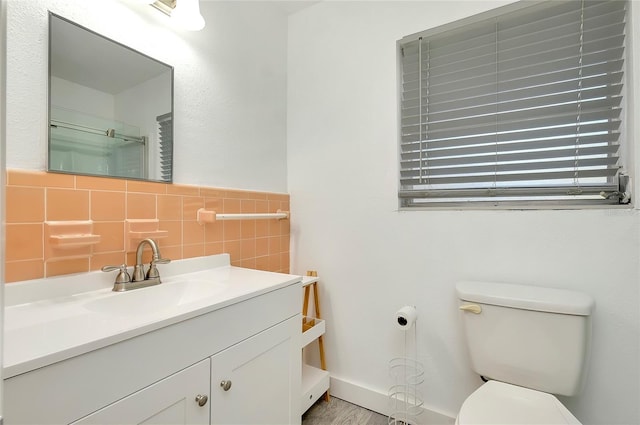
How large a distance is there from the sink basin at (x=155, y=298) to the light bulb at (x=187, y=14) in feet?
3.55

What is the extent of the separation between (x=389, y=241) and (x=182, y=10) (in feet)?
4.68

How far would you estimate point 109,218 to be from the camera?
107cm

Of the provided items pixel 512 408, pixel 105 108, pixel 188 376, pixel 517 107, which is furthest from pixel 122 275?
pixel 517 107

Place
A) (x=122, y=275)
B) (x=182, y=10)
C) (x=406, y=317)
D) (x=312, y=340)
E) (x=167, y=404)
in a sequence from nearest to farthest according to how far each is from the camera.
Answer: (x=167, y=404)
(x=122, y=275)
(x=182, y=10)
(x=406, y=317)
(x=312, y=340)

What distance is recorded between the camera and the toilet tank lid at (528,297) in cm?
106

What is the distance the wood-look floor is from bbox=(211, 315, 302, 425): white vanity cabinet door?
0.31 metres

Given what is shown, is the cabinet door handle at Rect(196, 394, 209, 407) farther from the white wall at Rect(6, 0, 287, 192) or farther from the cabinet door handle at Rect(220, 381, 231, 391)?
the white wall at Rect(6, 0, 287, 192)

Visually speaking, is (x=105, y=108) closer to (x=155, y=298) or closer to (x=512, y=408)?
(x=155, y=298)

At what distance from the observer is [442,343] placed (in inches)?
56.9

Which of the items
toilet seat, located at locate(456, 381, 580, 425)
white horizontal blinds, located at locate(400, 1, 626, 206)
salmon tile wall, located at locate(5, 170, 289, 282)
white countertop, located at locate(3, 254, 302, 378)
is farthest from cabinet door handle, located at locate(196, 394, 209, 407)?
white horizontal blinds, located at locate(400, 1, 626, 206)

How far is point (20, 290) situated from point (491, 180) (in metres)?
1.80

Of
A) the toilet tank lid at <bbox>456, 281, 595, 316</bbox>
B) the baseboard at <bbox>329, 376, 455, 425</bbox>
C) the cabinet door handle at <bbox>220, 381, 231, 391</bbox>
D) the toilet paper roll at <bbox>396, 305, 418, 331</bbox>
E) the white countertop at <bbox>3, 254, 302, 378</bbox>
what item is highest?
the white countertop at <bbox>3, 254, 302, 378</bbox>

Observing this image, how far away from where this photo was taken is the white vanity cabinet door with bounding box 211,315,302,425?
37.1 inches

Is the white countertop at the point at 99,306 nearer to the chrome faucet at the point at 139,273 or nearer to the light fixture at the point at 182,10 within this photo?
the chrome faucet at the point at 139,273
